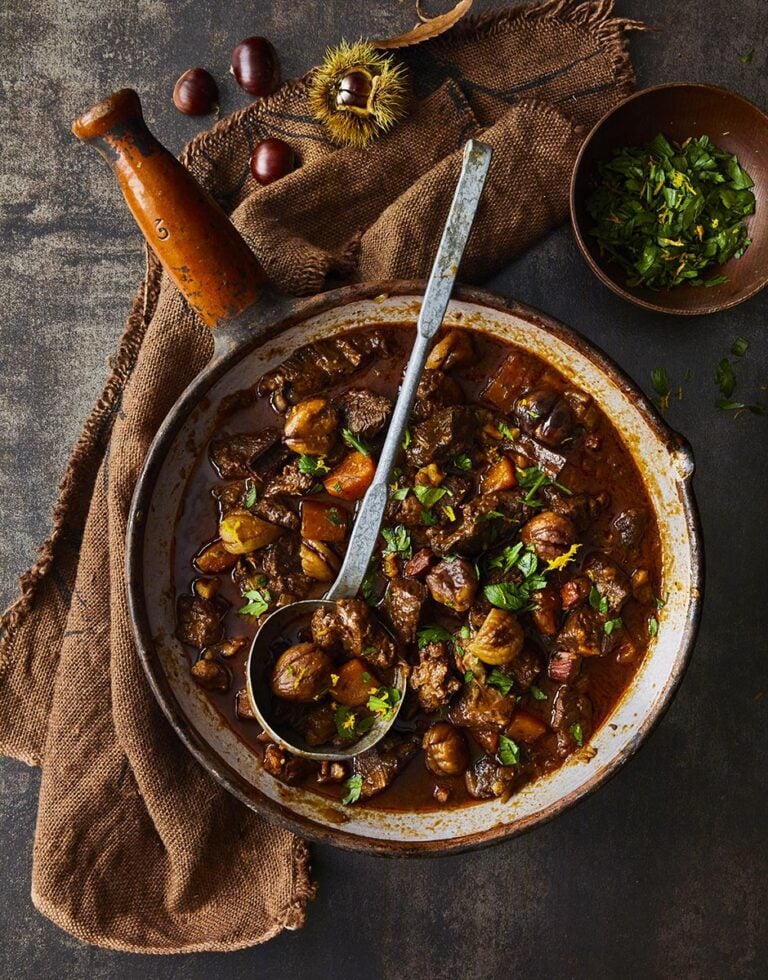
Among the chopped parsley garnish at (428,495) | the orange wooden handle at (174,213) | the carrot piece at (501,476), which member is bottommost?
the carrot piece at (501,476)

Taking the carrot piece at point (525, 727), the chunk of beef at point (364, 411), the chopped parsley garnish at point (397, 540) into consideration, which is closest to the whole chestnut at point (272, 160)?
the chunk of beef at point (364, 411)

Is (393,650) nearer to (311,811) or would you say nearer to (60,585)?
(311,811)

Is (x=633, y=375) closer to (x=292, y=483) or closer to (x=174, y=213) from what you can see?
(x=292, y=483)

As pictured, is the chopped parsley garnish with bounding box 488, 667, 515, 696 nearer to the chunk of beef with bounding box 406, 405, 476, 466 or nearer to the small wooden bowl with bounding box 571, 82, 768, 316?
the chunk of beef with bounding box 406, 405, 476, 466

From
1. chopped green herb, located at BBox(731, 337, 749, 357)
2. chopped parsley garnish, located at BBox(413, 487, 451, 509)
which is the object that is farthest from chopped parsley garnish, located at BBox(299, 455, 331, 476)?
chopped green herb, located at BBox(731, 337, 749, 357)

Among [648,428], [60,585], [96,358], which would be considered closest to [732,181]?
[648,428]

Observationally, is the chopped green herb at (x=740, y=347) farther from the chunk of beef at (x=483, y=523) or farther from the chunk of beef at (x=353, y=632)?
the chunk of beef at (x=353, y=632)
